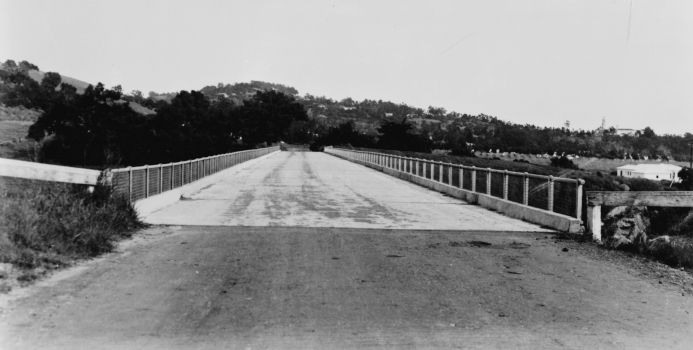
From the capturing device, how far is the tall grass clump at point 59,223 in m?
7.99

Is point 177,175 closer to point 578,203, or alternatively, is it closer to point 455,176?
point 455,176

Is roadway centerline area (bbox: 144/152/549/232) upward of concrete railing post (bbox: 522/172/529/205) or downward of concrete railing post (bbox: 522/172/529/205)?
downward

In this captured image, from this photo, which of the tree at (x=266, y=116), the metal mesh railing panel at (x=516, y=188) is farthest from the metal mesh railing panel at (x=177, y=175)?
the tree at (x=266, y=116)

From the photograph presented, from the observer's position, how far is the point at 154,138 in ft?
253

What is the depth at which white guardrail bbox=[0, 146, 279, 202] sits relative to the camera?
9.47 metres

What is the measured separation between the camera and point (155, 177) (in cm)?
1631

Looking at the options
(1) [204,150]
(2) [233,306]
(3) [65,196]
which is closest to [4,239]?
(3) [65,196]

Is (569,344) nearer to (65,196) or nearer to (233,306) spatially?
(233,306)

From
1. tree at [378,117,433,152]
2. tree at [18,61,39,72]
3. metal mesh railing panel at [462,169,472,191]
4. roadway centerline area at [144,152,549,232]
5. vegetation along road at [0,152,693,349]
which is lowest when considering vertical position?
roadway centerline area at [144,152,549,232]

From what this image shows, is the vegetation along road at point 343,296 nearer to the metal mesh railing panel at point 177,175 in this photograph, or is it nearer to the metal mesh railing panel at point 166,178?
the metal mesh railing panel at point 166,178

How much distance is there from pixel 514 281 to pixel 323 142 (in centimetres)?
14347

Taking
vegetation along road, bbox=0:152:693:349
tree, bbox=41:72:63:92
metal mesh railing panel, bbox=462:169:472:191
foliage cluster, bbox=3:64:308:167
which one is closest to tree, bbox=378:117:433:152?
foliage cluster, bbox=3:64:308:167

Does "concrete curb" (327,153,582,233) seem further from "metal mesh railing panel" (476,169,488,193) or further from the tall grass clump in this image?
the tall grass clump

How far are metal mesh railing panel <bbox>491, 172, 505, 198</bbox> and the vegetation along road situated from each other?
5.73 meters
